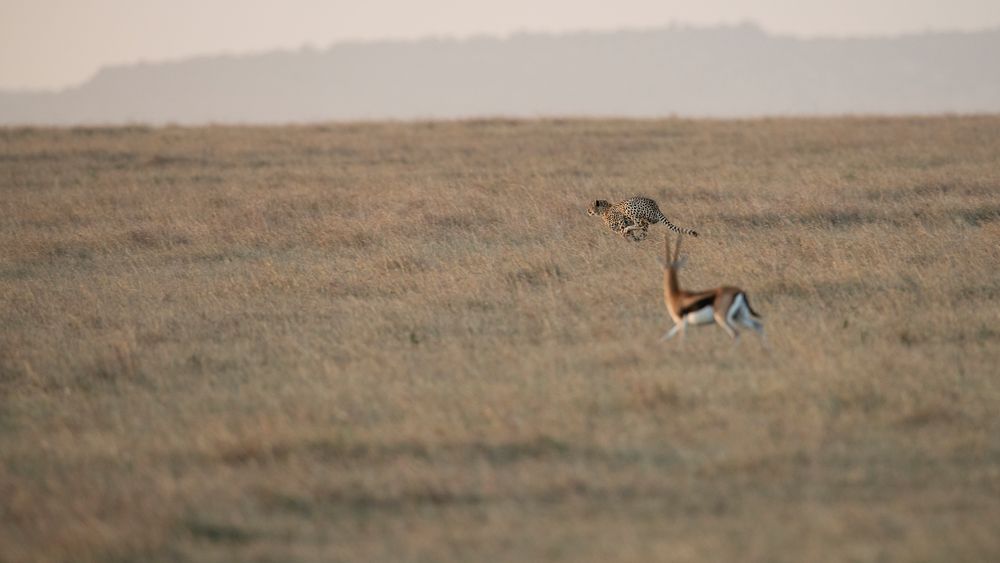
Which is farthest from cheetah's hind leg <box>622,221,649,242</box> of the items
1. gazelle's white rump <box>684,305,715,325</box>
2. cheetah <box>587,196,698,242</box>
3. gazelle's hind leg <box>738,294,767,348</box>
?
gazelle's white rump <box>684,305,715,325</box>

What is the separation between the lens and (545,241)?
48.4ft

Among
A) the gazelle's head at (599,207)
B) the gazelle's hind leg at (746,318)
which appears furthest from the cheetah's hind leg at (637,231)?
the gazelle's hind leg at (746,318)

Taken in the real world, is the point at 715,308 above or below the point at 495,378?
above

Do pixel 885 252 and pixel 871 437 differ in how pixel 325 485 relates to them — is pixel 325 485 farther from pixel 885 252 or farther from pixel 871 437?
pixel 885 252

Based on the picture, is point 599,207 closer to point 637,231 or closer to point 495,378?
point 637,231

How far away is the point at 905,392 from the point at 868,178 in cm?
1221

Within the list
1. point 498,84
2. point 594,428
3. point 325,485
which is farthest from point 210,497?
point 498,84

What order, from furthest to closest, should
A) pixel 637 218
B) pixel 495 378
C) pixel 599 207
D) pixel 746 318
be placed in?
1. pixel 599 207
2. pixel 637 218
3. pixel 746 318
4. pixel 495 378

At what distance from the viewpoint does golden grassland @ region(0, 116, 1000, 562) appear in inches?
223

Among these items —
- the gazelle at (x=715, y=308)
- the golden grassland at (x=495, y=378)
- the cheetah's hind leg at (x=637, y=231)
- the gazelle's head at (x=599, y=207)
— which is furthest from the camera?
the gazelle's head at (x=599, y=207)

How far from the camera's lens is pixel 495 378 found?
8.44 metres

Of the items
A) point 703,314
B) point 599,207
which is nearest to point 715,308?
point 703,314

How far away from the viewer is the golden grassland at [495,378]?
5664mm

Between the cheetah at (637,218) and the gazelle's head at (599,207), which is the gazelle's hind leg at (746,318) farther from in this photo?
the gazelle's head at (599,207)
